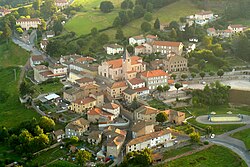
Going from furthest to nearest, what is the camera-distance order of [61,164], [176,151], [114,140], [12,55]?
[12,55] → [176,151] → [114,140] → [61,164]

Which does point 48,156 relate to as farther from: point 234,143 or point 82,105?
point 234,143

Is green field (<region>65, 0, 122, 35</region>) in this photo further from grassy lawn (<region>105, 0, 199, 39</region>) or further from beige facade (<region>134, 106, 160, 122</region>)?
beige facade (<region>134, 106, 160, 122</region>)

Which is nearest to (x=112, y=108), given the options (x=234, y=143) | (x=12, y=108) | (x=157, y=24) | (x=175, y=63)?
(x=234, y=143)

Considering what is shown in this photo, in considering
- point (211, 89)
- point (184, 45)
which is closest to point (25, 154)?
point (211, 89)

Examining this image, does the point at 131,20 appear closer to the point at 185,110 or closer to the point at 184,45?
the point at 184,45

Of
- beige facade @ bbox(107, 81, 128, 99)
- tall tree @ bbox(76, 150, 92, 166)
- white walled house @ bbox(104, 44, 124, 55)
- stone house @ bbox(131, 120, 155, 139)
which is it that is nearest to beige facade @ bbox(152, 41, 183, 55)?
white walled house @ bbox(104, 44, 124, 55)

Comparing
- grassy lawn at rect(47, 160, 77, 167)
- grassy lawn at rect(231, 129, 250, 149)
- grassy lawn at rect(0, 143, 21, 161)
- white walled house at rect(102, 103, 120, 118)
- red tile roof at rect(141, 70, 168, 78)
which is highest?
red tile roof at rect(141, 70, 168, 78)
